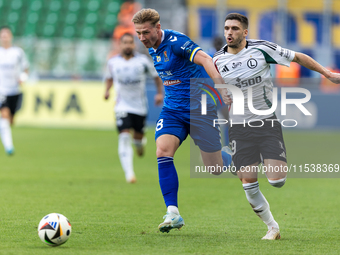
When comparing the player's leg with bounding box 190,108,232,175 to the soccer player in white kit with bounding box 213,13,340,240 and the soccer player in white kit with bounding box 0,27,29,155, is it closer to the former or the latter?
the soccer player in white kit with bounding box 213,13,340,240

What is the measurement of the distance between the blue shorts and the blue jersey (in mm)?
85

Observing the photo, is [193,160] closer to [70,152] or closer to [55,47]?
[70,152]

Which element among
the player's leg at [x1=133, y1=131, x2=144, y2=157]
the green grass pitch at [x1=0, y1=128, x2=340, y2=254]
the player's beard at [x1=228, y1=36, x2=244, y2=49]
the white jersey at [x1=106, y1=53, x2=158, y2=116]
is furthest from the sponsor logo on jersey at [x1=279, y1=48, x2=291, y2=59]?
the player's leg at [x1=133, y1=131, x2=144, y2=157]

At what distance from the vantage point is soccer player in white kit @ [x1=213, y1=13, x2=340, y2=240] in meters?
5.39

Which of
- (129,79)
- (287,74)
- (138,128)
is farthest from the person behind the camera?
(287,74)

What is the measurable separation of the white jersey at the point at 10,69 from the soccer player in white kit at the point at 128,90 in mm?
4258

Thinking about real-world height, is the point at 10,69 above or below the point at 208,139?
above

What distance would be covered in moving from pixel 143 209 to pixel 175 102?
1671 millimetres

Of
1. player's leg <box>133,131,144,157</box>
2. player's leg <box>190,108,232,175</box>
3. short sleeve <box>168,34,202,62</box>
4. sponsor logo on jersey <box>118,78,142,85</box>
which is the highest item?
short sleeve <box>168,34,202,62</box>

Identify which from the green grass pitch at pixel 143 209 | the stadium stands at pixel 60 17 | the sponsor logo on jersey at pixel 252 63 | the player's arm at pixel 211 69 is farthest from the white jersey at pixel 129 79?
the stadium stands at pixel 60 17

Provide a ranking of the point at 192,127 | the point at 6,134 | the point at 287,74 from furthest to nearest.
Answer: the point at 287,74 → the point at 6,134 → the point at 192,127

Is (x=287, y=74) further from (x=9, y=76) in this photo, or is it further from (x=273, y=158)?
(x=273, y=158)

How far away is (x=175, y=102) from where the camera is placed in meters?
6.00

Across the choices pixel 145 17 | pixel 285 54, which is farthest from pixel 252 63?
pixel 145 17
